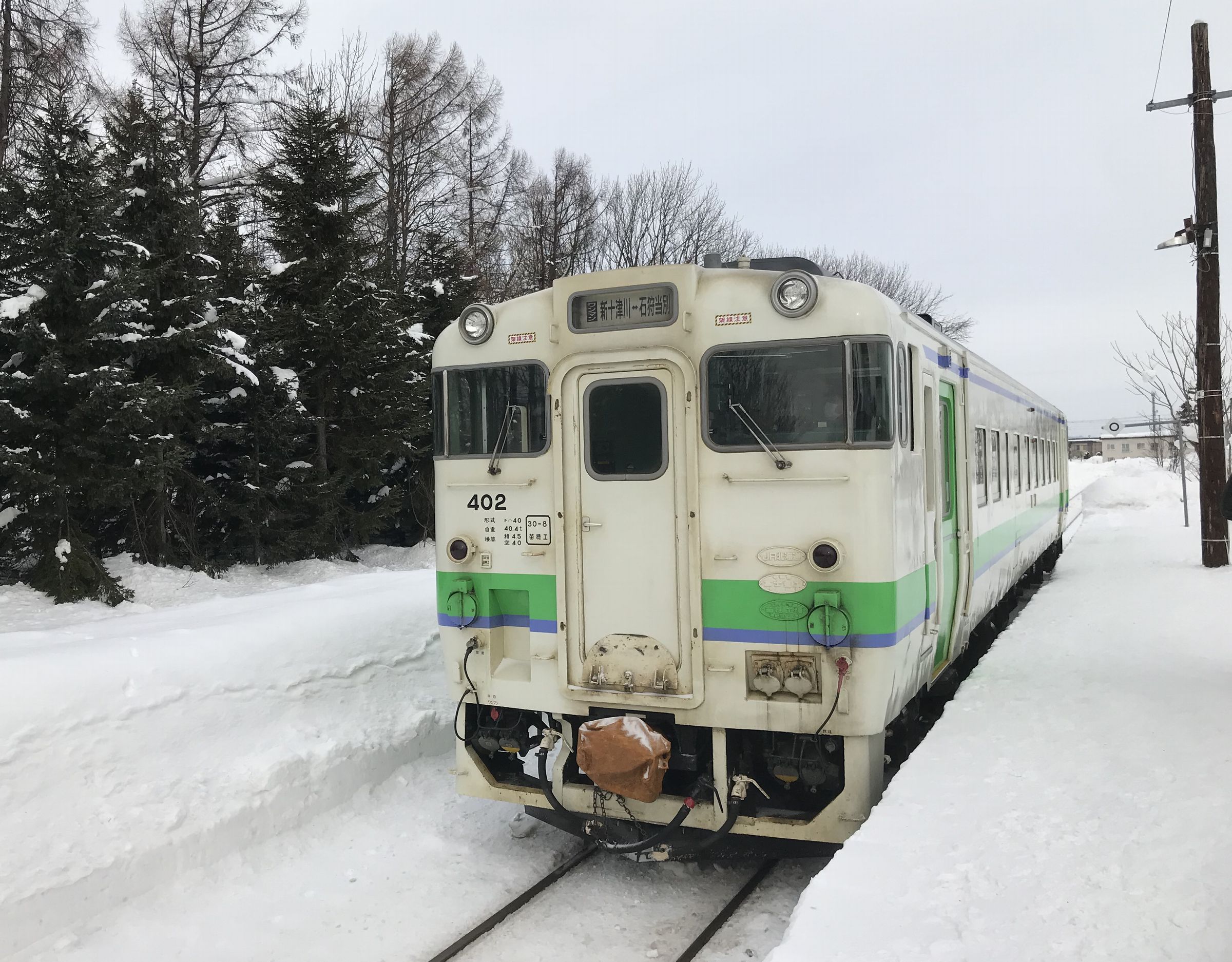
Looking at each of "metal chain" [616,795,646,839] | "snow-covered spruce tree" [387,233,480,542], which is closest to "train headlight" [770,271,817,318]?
"metal chain" [616,795,646,839]

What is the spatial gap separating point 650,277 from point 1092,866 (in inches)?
141

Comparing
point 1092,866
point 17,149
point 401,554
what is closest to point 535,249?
point 401,554

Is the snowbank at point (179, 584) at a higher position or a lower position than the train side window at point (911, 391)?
lower

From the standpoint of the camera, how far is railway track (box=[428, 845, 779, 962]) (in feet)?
15.4

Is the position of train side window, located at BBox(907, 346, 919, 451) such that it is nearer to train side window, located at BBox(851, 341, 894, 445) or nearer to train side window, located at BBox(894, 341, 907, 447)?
train side window, located at BBox(894, 341, 907, 447)

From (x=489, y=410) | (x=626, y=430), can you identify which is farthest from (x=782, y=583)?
(x=489, y=410)

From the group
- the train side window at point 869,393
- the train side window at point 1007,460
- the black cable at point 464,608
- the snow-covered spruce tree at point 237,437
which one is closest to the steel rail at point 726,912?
the black cable at point 464,608

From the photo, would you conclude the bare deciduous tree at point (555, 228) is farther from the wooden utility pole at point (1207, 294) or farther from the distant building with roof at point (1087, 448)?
the distant building with roof at point (1087, 448)

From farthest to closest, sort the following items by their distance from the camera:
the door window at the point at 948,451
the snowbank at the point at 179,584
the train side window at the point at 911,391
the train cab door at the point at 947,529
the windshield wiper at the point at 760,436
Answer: the snowbank at the point at 179,584
the door window at the point at 948,451
the train cab door at the point at 947,529
the train side window at the point at 911,391
the windshield wiper at the point at 760,436

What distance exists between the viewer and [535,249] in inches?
1232

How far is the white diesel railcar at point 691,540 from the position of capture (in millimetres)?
4934

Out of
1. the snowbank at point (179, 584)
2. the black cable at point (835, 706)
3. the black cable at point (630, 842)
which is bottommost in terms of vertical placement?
the black cable at point (630, 842)

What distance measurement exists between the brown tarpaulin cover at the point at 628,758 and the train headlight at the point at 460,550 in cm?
136

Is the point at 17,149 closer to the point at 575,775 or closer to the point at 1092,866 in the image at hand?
the point at 575,775
